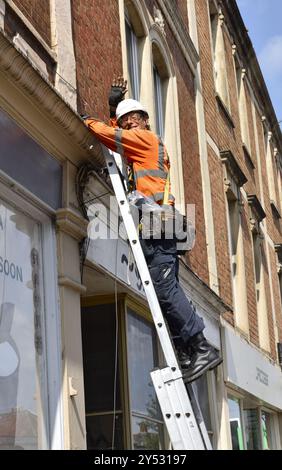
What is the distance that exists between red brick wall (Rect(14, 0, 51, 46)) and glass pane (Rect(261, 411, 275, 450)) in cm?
988

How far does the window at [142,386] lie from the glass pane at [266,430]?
21.7 ft

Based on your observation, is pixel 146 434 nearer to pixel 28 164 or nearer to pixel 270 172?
pixel 28 164

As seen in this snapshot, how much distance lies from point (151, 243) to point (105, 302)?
2.69 m

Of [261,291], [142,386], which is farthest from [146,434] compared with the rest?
[261,291]

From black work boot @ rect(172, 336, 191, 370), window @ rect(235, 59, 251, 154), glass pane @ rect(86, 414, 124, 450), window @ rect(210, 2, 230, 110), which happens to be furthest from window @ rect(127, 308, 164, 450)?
window @ rect(235, 59, 251, 154)

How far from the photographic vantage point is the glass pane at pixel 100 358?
29.2ft

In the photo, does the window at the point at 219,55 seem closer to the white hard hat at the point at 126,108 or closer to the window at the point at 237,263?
the window at the point at 237,263

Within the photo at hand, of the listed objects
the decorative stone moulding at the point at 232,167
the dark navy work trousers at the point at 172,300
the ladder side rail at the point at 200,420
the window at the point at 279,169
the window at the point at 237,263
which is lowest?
the ladder side rail at the point at 200,420

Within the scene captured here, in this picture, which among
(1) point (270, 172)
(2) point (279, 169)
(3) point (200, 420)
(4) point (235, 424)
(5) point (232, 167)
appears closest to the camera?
(3) point (200, 420)

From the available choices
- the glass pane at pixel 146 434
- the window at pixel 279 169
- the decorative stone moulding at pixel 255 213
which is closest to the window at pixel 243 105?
the decorative stone moulding at pixel 255 213

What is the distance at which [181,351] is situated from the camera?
20.7 feet

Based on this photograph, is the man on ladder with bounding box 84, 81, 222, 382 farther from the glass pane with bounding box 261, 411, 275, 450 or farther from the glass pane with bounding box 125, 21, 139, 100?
the glass pane with bounding box 261, 411, 275, 450

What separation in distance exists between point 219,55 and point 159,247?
1084 centimetres
